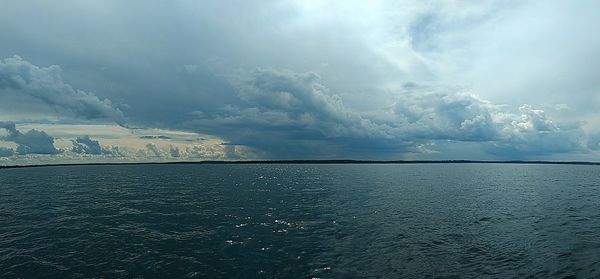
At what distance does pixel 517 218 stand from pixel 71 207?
67026mm

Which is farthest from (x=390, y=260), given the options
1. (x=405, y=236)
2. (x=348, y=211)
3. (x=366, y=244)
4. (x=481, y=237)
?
(x=348, y=211)

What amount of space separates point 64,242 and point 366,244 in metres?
29.0

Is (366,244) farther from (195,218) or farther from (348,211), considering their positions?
(195,218)

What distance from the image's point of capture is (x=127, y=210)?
5228 cm

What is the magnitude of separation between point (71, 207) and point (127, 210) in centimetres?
1130

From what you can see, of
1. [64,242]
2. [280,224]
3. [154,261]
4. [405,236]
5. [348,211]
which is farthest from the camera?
[348,211]

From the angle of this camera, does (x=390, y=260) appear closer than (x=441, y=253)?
Yes

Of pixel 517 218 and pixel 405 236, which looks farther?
pixel 517 218

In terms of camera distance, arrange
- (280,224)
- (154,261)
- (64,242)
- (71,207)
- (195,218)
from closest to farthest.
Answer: (154,261) → (64,242) → (280,224) → (195,218) → (71,207)

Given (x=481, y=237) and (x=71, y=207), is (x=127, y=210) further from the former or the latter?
(x=481, y=237)

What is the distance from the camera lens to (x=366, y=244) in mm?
32688

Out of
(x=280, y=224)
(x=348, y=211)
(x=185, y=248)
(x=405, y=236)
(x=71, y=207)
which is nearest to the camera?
(x=185, y=248)

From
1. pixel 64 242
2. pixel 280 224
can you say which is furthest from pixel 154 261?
pixel 280 224

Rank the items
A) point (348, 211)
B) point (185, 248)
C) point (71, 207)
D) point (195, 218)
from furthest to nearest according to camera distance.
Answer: point (71, 207) < point (348, 211) < point (195, 218) < point (185, 248)
